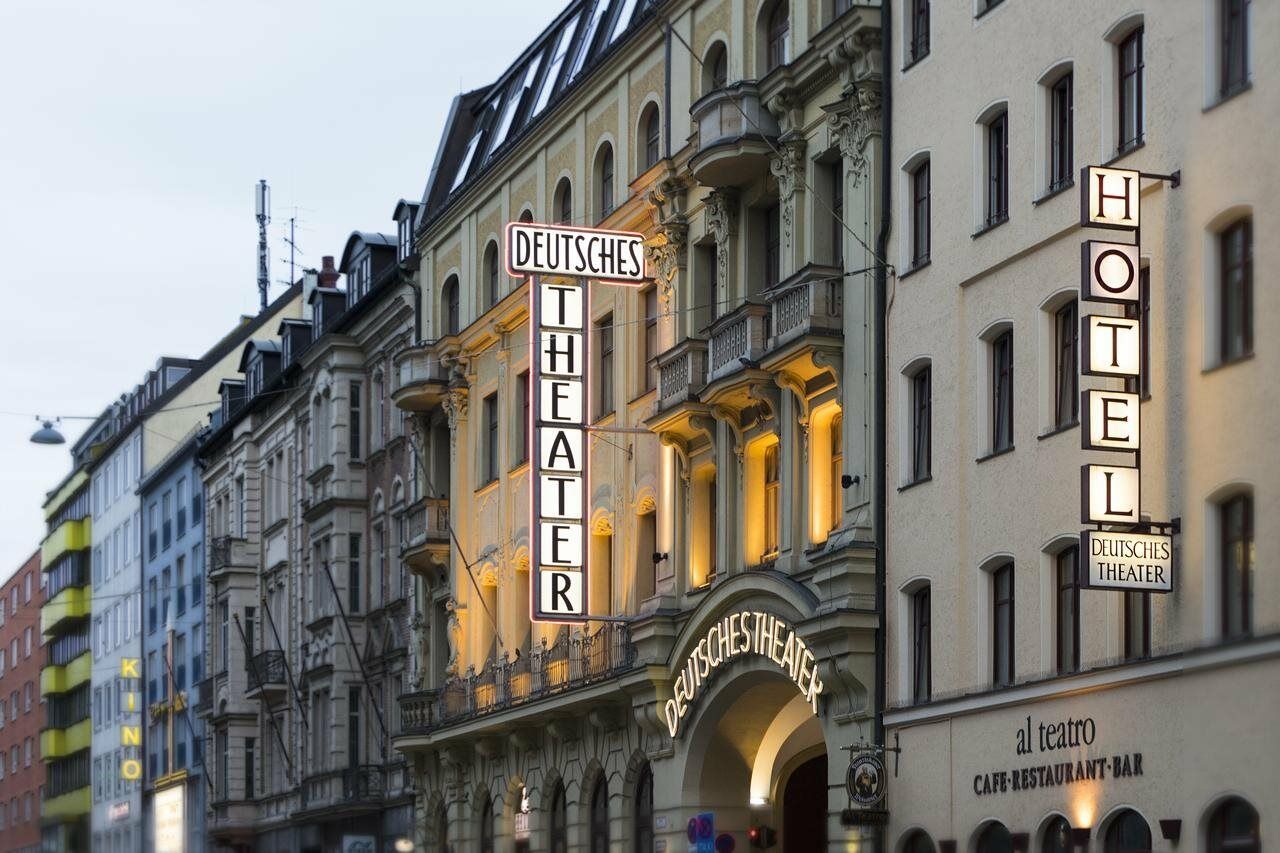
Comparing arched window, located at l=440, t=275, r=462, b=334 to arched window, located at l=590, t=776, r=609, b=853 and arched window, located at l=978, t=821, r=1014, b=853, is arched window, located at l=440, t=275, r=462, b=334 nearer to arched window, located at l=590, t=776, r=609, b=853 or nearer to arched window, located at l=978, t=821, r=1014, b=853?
arched window, located at l=590, t=776, r=609, b=853

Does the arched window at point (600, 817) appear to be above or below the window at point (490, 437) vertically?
below

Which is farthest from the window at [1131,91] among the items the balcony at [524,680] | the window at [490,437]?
the window at [490,437]

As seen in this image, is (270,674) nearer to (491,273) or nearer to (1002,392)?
(491,273)

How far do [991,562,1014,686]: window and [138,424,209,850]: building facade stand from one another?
5051 cm

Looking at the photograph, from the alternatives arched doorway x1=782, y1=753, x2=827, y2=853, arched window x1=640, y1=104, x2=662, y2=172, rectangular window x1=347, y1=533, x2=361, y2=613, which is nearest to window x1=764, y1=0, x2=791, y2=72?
arched window x1=640, y1=104, x2=662, y2=172

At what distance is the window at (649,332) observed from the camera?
45.3 m

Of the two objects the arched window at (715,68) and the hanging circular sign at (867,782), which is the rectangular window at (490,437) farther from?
the hanging circular sign at (867,782)

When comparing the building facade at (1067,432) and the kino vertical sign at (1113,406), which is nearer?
the building facade at (1067,432)

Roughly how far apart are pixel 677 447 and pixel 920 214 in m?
8.62

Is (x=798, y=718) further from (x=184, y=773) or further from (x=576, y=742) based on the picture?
(x=184, y=773)

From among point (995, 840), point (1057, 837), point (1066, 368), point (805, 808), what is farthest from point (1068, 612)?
point (805, 808)

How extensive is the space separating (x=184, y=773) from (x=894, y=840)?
51.7m

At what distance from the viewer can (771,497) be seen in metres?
40.3

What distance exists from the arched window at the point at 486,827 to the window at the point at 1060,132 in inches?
989
